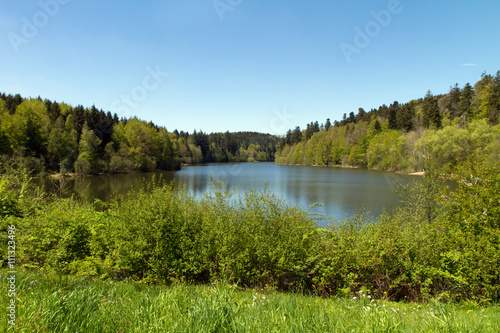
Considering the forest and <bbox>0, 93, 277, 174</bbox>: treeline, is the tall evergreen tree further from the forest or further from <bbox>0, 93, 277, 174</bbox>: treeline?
<bbox>0, 93, 277, 174</bbox>: treeline

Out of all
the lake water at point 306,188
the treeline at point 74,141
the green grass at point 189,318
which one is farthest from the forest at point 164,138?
the green grass at point 189,318

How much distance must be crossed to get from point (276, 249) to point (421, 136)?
7198 cm

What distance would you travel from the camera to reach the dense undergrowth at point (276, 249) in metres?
6.62

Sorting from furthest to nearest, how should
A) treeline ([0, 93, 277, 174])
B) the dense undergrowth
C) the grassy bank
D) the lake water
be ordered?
treeline ([0, 93, 277, 174]) < the lake water < the dense undergrowth < the grassy bank

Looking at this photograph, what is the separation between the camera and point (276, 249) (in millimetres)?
6844

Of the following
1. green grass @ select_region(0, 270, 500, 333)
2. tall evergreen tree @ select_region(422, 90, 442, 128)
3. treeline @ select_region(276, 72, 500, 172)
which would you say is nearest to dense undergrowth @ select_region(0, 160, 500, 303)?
green grass @ select_region(0, 270, 500, 333)

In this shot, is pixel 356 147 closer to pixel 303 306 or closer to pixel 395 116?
pixel 395 116

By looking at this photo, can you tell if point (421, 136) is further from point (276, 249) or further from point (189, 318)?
point (189, 318)

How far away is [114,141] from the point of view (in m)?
71.5

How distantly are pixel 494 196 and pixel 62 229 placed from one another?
424 inches

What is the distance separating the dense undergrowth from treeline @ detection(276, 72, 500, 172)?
38.4 feet

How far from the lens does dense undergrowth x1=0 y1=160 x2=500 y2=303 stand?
662 centimetres

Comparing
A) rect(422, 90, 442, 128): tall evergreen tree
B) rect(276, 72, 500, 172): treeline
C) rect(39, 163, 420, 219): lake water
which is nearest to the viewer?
rect(39, 163, 420, 219): lake water

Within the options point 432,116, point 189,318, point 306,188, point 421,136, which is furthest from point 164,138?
point 189,318
